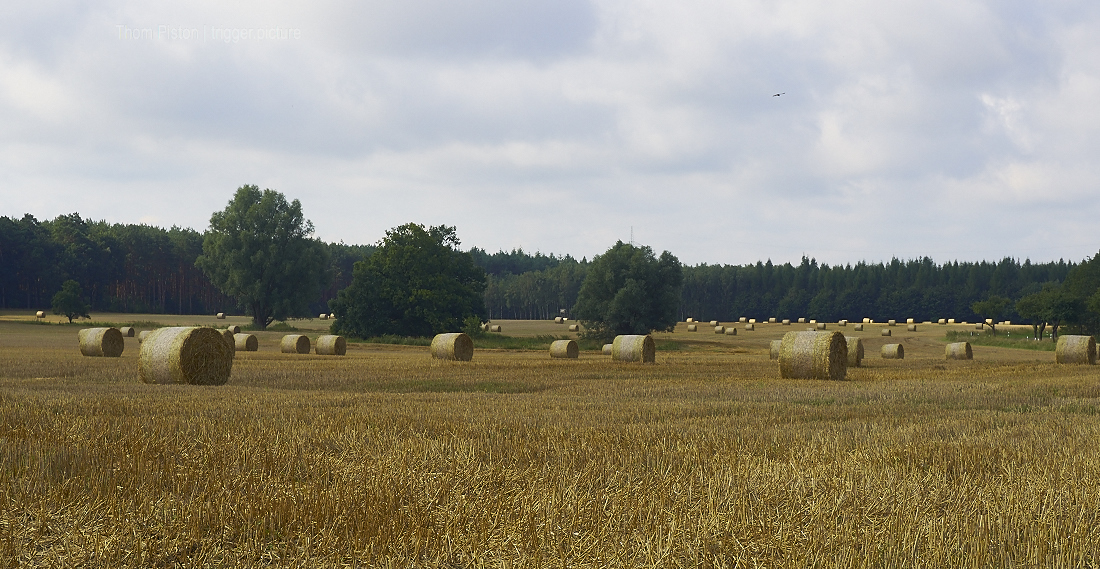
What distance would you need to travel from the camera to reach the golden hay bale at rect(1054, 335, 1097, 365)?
3294 cm

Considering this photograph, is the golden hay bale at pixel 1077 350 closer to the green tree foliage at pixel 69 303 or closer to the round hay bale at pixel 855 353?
the round hay bale at pixel 855 353

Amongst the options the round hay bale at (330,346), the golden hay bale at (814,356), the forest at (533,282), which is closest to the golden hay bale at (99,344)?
the round hay bale at (330,346)

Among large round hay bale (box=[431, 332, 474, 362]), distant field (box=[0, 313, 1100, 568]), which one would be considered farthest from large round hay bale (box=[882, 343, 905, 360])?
distant field (box=[0, 313, 1100, 568])

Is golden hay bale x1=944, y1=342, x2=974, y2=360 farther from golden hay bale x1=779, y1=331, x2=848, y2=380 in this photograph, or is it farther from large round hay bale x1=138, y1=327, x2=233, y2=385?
large round hay bale x1=138, y1=327, x2=233, y2=385

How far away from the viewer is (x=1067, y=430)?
10953 millimetres

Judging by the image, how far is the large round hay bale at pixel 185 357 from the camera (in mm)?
19578

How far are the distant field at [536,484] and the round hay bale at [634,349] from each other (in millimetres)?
18326

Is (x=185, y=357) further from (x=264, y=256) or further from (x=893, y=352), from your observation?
(x=264, y=256)

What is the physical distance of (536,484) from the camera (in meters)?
6.92

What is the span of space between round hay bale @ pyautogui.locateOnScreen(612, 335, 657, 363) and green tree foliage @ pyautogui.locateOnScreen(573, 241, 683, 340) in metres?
27.9

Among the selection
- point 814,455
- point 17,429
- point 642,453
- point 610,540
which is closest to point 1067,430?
point 814,455

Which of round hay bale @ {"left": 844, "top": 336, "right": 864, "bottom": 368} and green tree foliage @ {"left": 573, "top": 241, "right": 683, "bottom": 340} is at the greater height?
green tree foliage @ {"left": 573, "top": 241, "right": 683, "bottom": 340}

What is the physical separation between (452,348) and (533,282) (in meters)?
129

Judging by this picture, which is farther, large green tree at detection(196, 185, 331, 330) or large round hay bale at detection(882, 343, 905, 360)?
large green tree at detection(196, 185, 331, 330)
